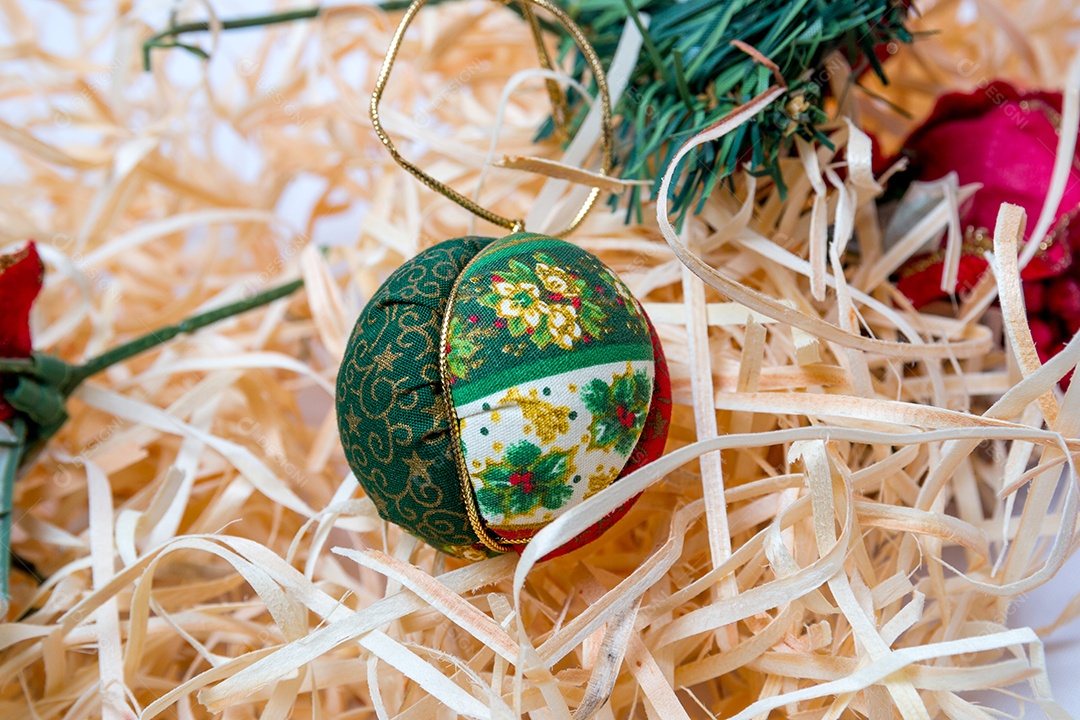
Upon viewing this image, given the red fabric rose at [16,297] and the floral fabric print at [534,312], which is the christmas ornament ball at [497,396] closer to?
the floral fabric print at [534,312]

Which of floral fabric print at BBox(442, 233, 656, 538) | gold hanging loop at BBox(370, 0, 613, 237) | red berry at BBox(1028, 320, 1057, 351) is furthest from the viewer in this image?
red berry at BBox(1028, 320, 1057, 351)

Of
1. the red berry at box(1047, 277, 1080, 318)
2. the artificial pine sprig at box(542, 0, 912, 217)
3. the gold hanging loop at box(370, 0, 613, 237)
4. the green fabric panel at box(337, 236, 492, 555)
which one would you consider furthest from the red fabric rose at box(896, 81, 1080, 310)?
the green fabric panel at box(337, 236, 492, 555)

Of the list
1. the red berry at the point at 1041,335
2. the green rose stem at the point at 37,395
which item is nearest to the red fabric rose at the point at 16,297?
the green rose stem at the point at 37,395

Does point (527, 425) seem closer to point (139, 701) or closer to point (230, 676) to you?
point (230, 676)

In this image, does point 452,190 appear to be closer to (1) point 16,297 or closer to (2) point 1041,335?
(1) point 16,297

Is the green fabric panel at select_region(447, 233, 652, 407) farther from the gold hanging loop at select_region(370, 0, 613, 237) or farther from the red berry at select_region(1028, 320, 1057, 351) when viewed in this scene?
the red berry at select_region(1028, 320, 1057, 351)

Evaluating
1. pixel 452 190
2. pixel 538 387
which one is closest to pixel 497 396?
pixel 538 387
